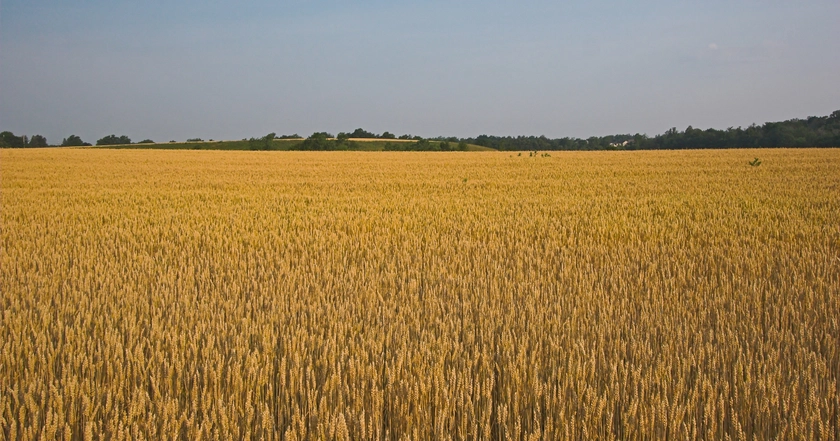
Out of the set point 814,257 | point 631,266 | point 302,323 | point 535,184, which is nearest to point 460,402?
point 302,323

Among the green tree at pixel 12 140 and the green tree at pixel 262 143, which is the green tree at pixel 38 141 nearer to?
the green tree at pixel 12 140

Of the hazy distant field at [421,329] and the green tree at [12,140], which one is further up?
the green tree at [12,140]

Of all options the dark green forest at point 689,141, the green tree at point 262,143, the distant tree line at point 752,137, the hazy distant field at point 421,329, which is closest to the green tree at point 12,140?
the dark green forest at point 689,141

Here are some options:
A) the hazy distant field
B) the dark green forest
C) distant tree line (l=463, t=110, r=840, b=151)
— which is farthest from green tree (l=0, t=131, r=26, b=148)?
the hazy distant field

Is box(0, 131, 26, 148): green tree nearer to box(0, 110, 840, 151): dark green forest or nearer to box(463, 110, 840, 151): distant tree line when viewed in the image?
box(0, 110, 840, 151): dark green forest

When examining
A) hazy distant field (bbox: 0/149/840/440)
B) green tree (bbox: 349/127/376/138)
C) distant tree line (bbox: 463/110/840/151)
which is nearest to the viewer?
hazy distant field (bbox: 0/149/840/440)

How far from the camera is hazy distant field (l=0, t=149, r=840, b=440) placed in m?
2.46

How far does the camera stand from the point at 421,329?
3602 millimetres

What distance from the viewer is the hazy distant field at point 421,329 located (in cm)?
246

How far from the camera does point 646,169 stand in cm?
2198

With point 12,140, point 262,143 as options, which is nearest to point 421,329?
point 262,143

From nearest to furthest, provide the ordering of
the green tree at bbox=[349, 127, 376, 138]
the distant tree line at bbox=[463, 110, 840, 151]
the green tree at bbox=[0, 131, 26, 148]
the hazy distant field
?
the hazy distant field
the distant tree line at bbox=[463, 110, 840, 151]
the green tree at bbox=[0, 131, 26, 148]
the green tree at bbox=[349, 127, 376, 138]

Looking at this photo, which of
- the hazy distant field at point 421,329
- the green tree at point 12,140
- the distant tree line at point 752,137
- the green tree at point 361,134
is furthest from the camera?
the green tree at point 361,134

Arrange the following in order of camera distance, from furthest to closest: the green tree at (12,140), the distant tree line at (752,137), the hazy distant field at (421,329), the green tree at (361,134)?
the green tree at (361,134)
the green tree at (12,140)
the distant tree line at (752,137)
the hazy distant field at (421,329)
